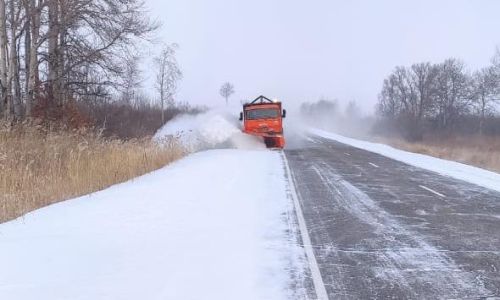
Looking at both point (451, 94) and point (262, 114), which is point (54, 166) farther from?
point (451, 94)

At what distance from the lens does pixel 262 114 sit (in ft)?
96.2

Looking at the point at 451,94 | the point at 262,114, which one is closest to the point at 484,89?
the point at 451,94

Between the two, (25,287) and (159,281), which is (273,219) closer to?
(159,281)

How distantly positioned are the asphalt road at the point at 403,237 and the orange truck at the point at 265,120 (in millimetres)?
14644

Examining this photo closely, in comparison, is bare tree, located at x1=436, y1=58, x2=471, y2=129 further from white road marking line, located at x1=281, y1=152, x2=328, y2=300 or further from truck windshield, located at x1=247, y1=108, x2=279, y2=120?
white road marking line, located at x1=281, y1=152, x2=328, y2=300

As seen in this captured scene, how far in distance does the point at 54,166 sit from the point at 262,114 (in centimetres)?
1853

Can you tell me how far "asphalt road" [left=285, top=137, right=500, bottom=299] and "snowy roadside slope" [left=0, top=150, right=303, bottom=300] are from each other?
24.0 inches

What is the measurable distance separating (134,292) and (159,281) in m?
0.40

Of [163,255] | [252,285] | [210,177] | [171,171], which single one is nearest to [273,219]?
[163,255]

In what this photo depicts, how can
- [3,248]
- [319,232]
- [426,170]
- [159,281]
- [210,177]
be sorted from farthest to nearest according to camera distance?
[426,170]
[210,177]
[319,232]
[3,248]
[159,281]

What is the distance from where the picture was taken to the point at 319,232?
25.7 feet

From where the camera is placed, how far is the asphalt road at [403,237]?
5.29 meters

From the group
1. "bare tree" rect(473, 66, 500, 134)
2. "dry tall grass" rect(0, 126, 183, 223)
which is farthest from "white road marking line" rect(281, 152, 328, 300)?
"bare tree" rect(473, 66, 500, 134)

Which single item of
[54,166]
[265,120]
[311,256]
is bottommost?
[311,256]
